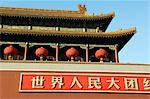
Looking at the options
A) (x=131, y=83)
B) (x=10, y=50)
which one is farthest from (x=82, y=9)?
(x=131, y=83)

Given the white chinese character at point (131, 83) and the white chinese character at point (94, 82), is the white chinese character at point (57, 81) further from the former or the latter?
the white chinese character at point (131, 83)

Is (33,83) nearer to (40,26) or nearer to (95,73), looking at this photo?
(95,73)

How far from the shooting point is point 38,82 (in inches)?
501

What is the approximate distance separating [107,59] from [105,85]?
13.9 ft

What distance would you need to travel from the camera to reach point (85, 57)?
16.9 meters

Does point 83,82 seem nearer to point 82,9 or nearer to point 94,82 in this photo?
point 94,82

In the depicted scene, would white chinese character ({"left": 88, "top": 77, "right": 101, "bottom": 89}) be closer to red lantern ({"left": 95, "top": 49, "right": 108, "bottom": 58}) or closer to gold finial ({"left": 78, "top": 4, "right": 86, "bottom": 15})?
red lantern ({"left": 95, "top": 49, "right": 108, "bottom": 58})

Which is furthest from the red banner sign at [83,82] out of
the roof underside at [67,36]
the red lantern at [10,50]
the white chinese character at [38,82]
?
the roof underside at [67,36]

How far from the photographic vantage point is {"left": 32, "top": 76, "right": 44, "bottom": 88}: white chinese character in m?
12.6

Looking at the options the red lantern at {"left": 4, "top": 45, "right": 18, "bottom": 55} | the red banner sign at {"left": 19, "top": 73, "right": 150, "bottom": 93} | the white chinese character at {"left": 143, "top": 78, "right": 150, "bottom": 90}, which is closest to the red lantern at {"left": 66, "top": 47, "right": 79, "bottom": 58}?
the red banner sign at {"left": 19, "top": 73, "right": 150, "bottom": 93}

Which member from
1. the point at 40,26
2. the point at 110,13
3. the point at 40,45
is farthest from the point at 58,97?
the point at 110,13

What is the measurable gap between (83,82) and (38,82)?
83.1 inches

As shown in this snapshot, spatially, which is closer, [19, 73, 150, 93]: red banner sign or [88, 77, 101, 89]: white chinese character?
[19, 73, 150, 93]: red banner sign

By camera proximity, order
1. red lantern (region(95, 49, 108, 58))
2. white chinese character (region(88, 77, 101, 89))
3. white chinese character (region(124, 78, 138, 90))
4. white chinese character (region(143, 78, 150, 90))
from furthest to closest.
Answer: red lantern (region(95, 49, 108, 58)), white chinese character (region(143, 78, 150, 90)), white chinese character (region(124, 78, 138, 90)), white chinese character (region(88, 77, 101, 89))
